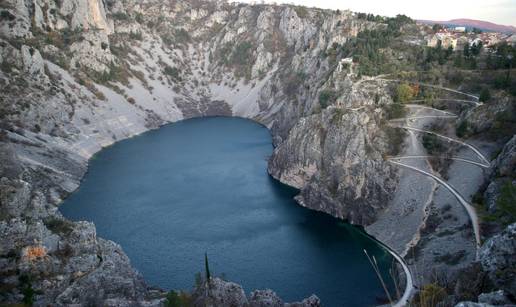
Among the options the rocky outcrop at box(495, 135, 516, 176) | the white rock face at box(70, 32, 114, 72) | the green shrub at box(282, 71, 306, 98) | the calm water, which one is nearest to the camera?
the rocky outcrop at box(495, 135, 516, 176)

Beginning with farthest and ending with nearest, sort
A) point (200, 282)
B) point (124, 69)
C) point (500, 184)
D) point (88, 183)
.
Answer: point (124, 69), point (88, 183), point (500, 184), point (200, 282)

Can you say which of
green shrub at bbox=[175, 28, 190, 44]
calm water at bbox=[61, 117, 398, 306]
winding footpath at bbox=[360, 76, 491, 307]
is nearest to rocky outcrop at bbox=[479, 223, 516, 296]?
winding footpath at bbox=[360, 76, 491, 307]

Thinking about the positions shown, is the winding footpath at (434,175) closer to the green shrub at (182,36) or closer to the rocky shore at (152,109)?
the rocky shore at (152,109)

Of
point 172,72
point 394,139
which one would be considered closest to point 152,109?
point 172,72

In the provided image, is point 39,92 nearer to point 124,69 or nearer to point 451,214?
point 124,69

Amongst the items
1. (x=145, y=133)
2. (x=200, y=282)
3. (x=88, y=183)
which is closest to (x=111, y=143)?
(x=145, y=133)

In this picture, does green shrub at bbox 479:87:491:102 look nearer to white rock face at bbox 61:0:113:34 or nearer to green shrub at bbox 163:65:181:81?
green shrub at bbox 163:65:181:81

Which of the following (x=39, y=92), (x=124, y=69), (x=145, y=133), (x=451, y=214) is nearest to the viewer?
(x=451, y=214)

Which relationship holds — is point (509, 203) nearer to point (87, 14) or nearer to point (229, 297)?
point (229, 297)
